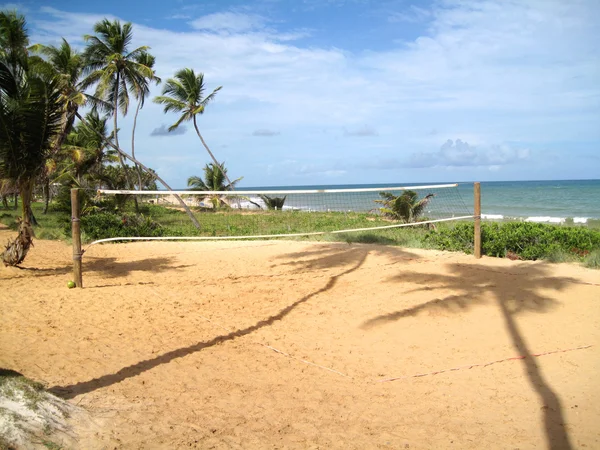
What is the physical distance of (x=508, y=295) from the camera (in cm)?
640

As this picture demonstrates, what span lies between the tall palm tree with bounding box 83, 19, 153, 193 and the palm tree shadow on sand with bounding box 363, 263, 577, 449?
16.9 metres

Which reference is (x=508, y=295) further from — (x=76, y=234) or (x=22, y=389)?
(x=76, y=234)

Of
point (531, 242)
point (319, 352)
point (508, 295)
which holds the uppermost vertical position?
point (531, 242)

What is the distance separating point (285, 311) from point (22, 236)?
4.85 m

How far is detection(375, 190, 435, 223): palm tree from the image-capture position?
54.0 feet

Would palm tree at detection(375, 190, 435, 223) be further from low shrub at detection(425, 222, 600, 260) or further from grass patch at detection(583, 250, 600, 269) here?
grass patch at detection(583, 250, 600, 269)

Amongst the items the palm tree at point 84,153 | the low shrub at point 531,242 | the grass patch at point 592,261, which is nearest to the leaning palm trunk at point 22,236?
the low shrub at point 531,242

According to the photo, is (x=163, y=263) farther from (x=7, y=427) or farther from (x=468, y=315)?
(x=7, y=427)

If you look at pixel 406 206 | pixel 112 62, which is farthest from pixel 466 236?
pixel 112 62

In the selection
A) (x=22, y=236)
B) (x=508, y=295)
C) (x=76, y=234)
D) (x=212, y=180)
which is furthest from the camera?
(x=212, y=180)

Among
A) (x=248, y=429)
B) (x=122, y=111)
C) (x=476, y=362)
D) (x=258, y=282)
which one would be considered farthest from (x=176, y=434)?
(x=122, y=111)

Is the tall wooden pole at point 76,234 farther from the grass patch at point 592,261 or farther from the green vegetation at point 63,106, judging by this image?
the grass patch at point 592,261

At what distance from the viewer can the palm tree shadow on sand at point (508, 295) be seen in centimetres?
399

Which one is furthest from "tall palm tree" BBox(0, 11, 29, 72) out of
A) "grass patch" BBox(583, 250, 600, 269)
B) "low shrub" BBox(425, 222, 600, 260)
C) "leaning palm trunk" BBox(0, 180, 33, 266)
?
"grass patch" BBox(583, 250, 600, 269)
